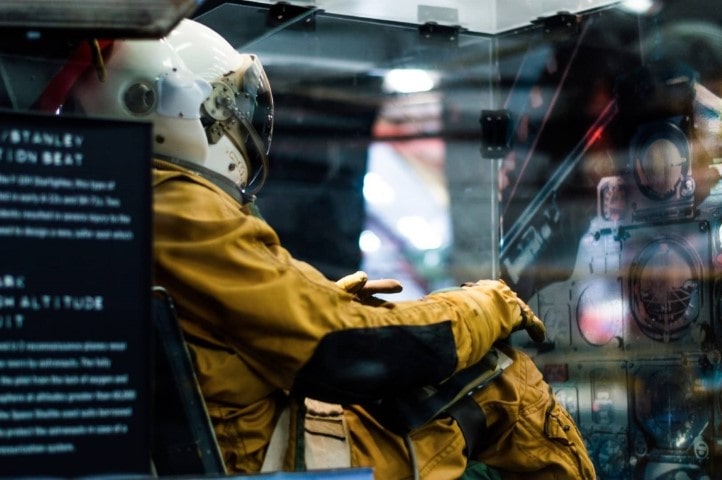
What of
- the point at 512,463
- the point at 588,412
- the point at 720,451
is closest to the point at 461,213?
the point at 588,412

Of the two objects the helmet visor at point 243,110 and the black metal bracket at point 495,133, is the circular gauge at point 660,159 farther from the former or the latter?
the helmet visor at point 243,110

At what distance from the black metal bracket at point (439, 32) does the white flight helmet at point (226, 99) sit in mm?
1810

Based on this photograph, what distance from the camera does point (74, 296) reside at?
1.81 m

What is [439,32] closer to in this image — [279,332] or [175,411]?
[279,332]

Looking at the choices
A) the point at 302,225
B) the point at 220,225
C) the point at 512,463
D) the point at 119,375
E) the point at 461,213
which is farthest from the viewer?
the point at 461,213

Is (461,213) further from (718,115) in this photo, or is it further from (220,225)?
(220,225)

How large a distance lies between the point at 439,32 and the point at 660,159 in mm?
1196

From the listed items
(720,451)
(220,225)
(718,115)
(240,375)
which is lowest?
(720,451)

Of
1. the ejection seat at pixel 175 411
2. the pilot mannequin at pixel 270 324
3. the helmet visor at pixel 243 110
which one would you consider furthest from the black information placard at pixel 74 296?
the helmet visor at pixel 243 110

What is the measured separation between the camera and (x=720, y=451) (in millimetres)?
3836

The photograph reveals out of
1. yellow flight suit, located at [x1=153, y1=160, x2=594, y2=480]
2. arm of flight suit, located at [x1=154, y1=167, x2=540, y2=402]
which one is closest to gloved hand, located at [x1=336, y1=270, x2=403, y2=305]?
yellow flight suit, located at [x1=153, y1=160, x2=594, y2=480]

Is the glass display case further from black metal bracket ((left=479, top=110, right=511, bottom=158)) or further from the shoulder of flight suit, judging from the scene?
the shoulder of flight suit

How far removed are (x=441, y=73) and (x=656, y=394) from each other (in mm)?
1638

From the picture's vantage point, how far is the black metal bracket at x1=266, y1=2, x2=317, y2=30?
435 centimetres
